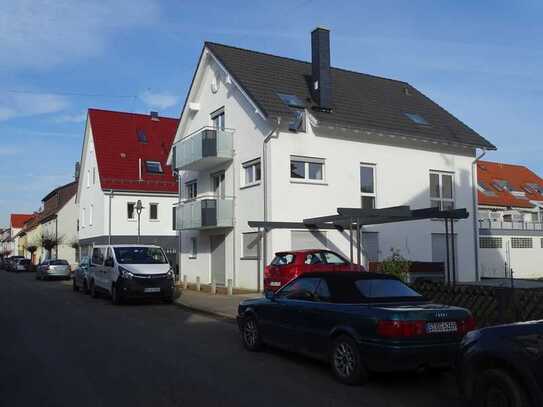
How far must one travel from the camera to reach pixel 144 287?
57.6ft

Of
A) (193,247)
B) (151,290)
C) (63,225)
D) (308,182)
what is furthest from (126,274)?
(63,225)

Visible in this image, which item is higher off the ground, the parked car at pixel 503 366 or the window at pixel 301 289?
the window at pixel 301 289

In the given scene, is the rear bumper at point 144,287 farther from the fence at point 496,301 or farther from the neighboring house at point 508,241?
the neighboring house at point 508,241

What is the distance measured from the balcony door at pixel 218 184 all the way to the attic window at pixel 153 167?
1694 centimetres

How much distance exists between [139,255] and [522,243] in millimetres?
22331

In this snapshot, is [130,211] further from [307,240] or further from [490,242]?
[490,242]

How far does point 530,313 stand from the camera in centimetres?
983

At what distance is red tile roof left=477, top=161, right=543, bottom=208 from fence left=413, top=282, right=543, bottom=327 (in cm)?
3581

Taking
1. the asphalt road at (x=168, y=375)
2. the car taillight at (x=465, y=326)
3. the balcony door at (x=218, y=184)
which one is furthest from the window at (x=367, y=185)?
the car taillight at (x=465, y=326)

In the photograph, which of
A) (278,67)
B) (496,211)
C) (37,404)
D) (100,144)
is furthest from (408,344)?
(496,211)

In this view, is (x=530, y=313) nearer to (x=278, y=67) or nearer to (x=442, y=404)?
(x=442, y=404)

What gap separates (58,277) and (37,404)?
1298 inches

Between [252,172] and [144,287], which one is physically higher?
[252,172]

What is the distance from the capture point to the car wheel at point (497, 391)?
191 inches
